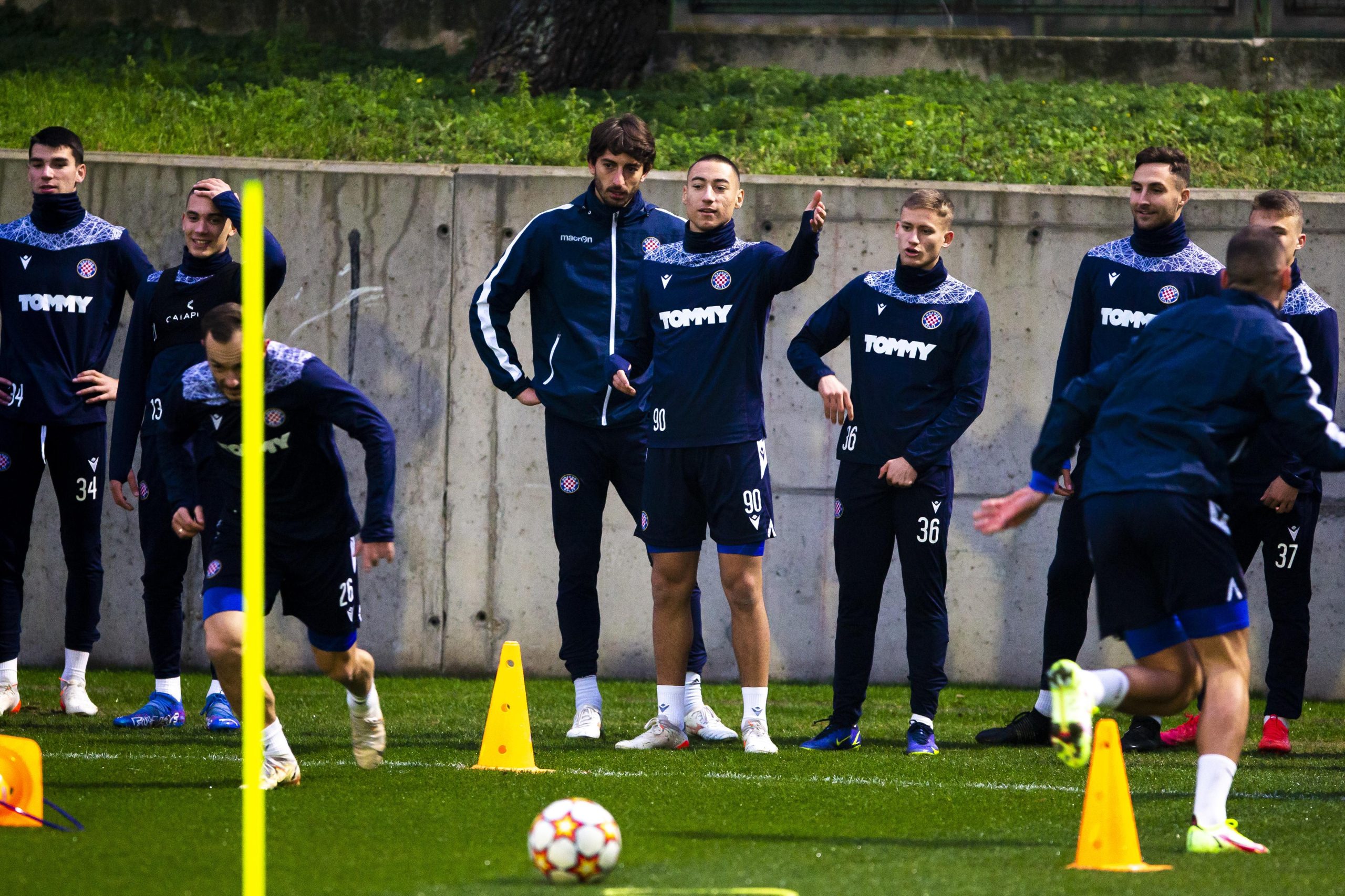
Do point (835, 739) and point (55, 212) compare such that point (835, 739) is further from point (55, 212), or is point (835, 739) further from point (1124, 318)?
point (55, 212)

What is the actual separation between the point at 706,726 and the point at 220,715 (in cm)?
215

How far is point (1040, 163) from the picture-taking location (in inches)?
382

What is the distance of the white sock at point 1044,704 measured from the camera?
6820 mm

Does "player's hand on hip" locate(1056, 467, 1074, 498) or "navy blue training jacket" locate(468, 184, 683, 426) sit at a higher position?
"navy blue training jacket" locate(468, 184, 683, 426)

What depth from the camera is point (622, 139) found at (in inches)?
274

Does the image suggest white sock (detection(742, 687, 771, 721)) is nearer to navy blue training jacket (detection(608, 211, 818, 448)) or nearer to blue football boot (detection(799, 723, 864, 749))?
blue football boot (detection(799, 723, 864, 749))

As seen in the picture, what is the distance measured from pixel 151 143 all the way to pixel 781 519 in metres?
4.60

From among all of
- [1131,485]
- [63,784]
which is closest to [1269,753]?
[1131,485]

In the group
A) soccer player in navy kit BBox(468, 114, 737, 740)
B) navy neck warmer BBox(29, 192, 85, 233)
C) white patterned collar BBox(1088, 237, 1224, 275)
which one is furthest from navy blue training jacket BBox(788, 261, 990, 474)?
navy neck warmer BBox(29, 192, 85, 233)

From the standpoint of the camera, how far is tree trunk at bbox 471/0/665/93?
1160cm

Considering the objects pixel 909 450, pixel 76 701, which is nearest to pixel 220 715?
pixel 76 701

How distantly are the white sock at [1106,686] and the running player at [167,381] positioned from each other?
13.2 feet

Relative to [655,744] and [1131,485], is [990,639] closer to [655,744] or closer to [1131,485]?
[655,744]

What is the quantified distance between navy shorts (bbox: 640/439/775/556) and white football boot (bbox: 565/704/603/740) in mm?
801
